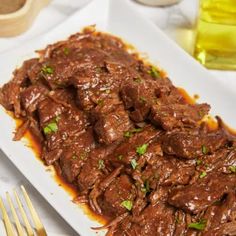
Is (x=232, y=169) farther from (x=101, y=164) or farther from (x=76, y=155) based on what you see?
(x=76, y=155)

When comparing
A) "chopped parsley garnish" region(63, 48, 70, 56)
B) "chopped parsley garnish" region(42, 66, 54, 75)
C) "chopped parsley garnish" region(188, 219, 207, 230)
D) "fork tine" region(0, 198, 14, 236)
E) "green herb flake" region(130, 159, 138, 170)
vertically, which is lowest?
"fork tine" region(0, 198, 14, 236)

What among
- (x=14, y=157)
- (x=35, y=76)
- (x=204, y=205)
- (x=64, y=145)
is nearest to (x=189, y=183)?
(x=204, y=205)

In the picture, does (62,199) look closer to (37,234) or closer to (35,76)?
(37,234)

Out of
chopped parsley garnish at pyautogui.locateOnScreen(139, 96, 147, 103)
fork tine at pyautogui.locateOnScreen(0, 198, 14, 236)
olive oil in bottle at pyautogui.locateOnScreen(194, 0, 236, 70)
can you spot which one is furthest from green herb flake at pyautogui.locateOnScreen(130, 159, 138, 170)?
olive oil in bottle at pyautogui.locateOnScreen(194, 0, 236, 70)

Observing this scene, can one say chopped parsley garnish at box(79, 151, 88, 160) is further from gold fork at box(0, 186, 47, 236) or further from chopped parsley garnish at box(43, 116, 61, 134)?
gold fork at box(0, 186, 47, 236)

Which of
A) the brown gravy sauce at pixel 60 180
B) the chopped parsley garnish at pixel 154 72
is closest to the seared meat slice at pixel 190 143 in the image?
the brown gravy sauce at pixel 60 180

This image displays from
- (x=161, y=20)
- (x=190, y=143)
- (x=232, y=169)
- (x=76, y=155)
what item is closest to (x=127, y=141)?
(x=76, y=155)
